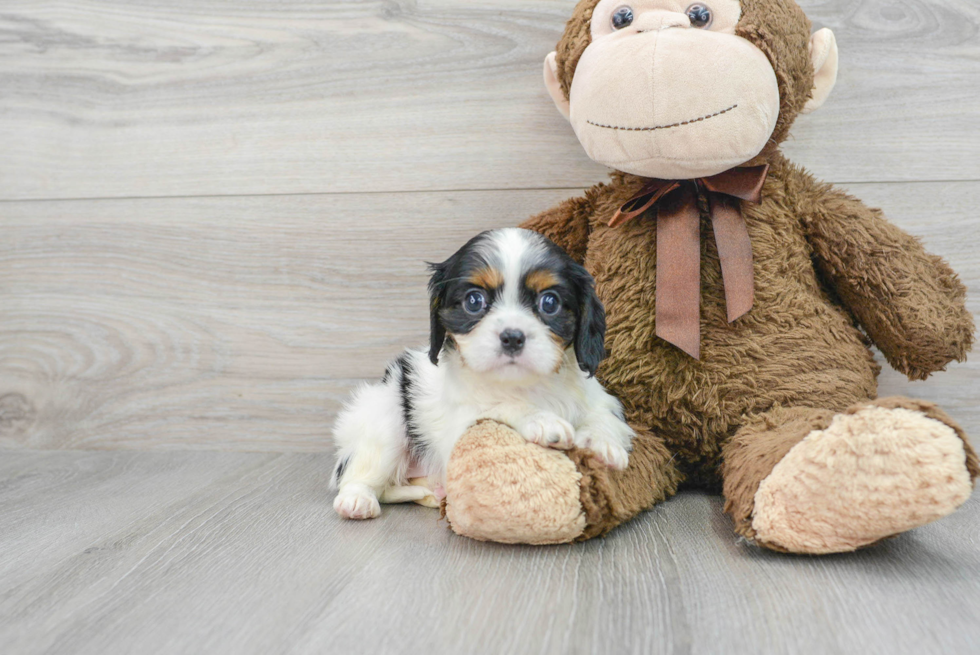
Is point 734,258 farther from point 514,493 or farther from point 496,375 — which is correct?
point 514,493

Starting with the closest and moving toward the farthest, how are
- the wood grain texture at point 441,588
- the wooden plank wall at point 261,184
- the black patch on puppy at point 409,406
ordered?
the wood grain texture at point 441,588 < the black patch on puppy at point 409,406 < the wooden plank wall at point 261,184

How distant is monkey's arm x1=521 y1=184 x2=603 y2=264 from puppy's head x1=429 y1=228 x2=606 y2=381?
0.28 meters

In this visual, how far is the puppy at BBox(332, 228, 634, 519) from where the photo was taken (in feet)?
4.17

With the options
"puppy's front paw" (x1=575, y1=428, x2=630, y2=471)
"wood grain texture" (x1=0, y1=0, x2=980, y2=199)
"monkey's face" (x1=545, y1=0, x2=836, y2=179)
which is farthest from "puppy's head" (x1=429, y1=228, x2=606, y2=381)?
"wood grain texture" (x1=0, y1=0, x2=980, y2=199)

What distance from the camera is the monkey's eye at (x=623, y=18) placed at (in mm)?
1418

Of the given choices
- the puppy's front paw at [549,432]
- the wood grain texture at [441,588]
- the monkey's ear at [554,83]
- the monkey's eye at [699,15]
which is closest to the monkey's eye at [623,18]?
the monkey's eye at [699,15]

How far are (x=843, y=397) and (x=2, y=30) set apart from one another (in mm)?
2262

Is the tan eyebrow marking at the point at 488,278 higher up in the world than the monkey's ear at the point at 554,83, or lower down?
lower down

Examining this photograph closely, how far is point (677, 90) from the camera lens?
131cm

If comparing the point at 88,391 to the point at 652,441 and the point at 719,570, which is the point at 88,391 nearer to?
the point at 652,441

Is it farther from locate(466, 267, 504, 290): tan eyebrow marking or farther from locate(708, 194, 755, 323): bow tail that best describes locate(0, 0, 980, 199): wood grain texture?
locate(466, 267, 504, 290): tan eyebrow marking

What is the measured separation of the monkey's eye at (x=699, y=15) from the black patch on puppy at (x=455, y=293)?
55cm

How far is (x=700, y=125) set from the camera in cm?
133

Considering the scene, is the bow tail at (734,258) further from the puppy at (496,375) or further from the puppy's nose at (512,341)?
the puppy's nose at (512,341)
